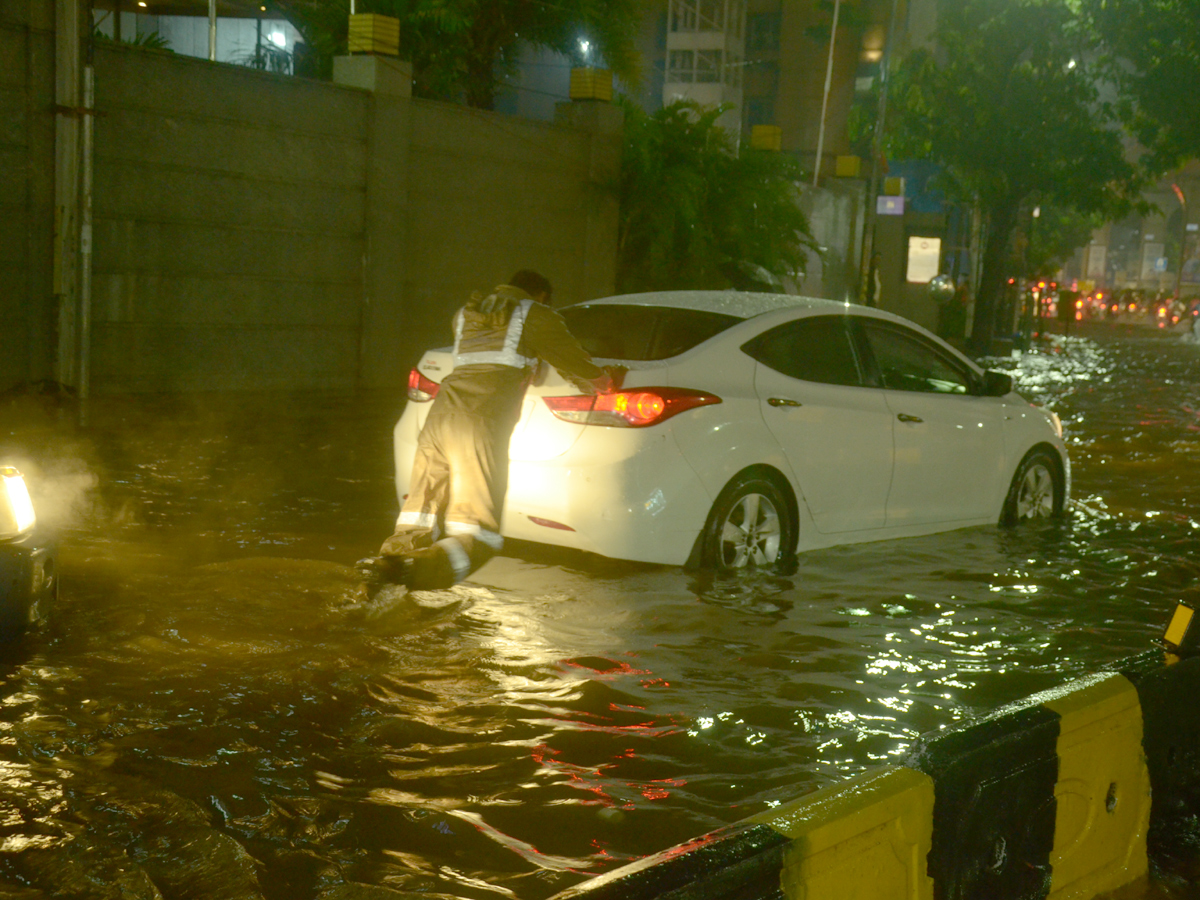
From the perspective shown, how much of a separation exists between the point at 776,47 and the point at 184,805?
5505 cm

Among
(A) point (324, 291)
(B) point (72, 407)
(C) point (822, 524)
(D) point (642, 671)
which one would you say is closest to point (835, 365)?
(C) point (822, 524)

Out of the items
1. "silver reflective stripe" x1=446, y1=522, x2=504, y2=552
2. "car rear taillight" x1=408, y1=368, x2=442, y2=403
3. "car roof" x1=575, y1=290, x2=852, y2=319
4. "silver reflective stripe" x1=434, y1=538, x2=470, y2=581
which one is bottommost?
"silver reflective stripe" x1=434, y1=538, x2=470, y2=581

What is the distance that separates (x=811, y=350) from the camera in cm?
776

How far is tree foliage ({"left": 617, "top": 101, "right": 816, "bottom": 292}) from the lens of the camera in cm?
2044

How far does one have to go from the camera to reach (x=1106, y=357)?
1297 inches

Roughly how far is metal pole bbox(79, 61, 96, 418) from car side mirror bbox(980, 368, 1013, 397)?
25.4ft

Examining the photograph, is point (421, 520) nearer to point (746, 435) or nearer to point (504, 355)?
point (504, 355)

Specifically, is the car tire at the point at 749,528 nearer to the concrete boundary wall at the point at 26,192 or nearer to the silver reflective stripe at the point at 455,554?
the silver reflective stripe at the point at 455,554

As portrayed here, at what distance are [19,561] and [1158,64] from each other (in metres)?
37.7

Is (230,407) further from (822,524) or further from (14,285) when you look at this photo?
(822,524)

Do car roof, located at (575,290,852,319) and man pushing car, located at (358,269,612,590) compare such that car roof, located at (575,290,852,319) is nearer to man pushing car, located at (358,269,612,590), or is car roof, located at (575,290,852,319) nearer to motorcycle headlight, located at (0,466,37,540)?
man pushing car, located at (358,269,612,590)

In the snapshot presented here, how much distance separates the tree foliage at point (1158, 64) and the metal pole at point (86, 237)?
31.2 metres

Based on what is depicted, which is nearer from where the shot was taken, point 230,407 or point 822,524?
point 822,524

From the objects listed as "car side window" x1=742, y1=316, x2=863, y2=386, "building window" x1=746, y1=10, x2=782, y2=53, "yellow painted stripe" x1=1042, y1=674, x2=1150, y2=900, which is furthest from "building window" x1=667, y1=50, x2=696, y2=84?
"yellow painted stripe" x1=1042, y1=674, x2=1150, y2=900
